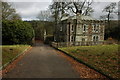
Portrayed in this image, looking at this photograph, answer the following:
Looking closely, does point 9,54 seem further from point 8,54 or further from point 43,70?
point 43,70

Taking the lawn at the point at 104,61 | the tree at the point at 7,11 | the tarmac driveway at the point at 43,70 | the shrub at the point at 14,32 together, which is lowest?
the tarmac driveway at the point at 43,70

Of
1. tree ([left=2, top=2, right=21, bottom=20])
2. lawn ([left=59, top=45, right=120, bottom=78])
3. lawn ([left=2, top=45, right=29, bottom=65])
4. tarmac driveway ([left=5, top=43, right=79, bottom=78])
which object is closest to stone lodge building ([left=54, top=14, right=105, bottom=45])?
tree ([left=2, top=2, right=21, bottom=20])

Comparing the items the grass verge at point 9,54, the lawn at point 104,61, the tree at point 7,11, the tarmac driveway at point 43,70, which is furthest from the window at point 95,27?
the tarmac driveway at point 43,70

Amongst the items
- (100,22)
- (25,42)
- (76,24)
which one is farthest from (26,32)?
(100,22)

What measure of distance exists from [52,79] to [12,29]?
3278 centimetres

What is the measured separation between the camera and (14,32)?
38.8 m

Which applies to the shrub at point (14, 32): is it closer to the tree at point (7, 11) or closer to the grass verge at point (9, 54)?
the tree at point (7, 11)

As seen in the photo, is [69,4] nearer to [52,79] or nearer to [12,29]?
[12,29]

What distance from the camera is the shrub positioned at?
38188 mm

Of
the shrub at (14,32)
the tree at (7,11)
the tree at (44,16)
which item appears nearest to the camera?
the tree at (7,11)

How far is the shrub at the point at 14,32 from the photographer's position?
3819 cm

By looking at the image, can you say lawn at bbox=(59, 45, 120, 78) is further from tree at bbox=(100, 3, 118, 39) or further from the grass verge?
tree at bbox=(100, 3, 118, 39)

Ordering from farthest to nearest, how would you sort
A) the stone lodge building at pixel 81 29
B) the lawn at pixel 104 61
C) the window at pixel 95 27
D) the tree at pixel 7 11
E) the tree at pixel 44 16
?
1. the tree at pixel 44 16
2. the window at pixel 95 27
3. the stone lodge building at pixel 81 29
4. the tree at pixel 7 11
5. the lawn at pixel 104 61

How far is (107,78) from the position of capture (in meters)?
8.35
